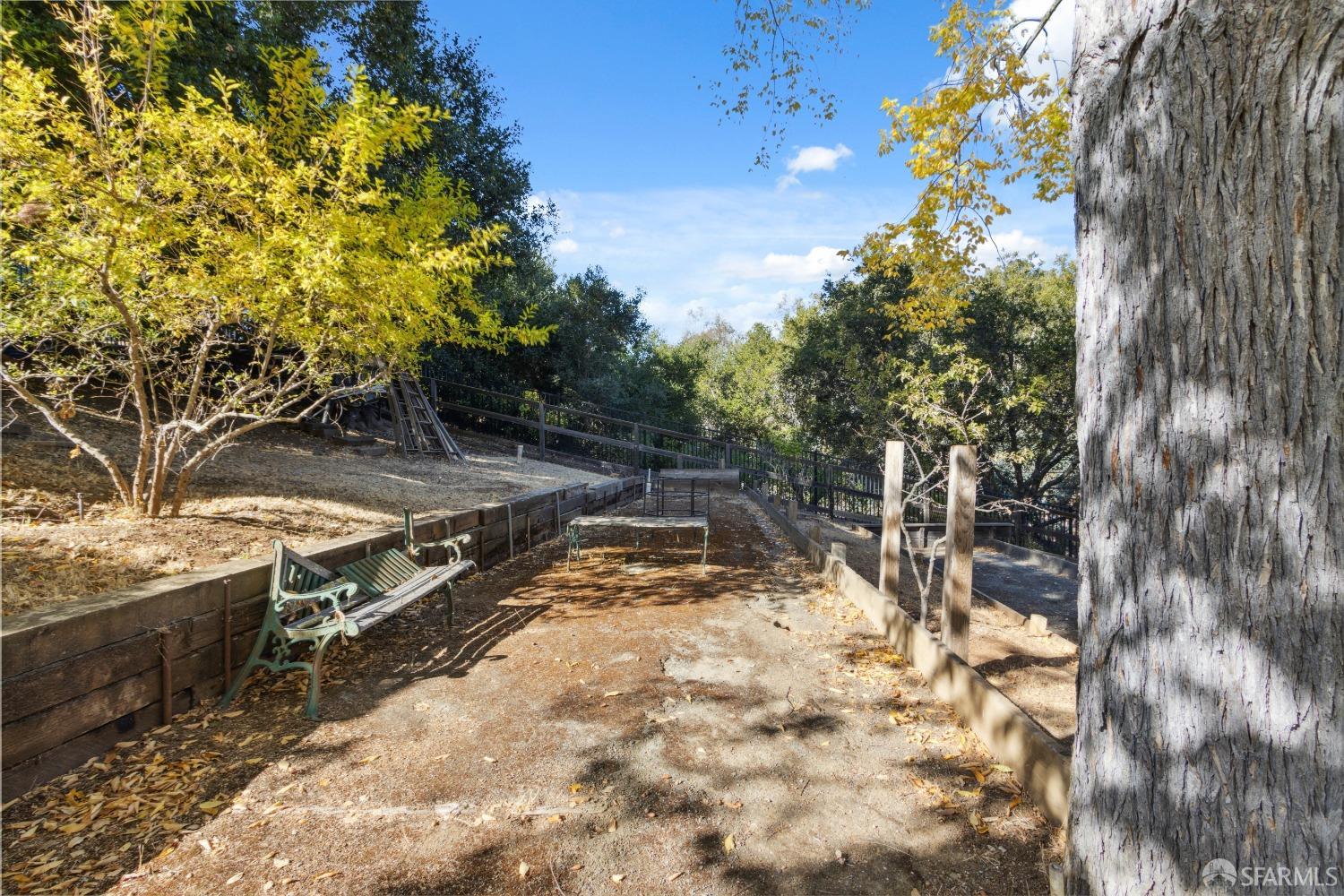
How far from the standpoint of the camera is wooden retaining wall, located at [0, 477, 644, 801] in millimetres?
2471

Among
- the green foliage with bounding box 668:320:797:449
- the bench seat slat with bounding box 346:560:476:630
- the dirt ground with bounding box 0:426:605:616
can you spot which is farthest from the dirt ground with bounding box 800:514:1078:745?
the green foliage with bounding box 668:320:797:449

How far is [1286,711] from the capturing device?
138 cm

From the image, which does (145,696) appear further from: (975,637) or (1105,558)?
(975,637)

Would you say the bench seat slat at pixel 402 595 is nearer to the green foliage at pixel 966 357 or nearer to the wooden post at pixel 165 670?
the wooden post at pixel 165 670

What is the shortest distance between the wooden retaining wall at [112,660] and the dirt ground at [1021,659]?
13.7 ft

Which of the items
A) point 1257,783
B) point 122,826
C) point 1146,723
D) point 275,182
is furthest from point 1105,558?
point 275,182

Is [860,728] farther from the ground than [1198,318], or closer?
closer

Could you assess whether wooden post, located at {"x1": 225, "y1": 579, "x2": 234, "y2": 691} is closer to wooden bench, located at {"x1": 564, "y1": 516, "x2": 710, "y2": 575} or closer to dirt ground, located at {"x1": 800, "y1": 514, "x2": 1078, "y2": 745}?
wooden bench, located at {"x1": 564, "y1": 516, "x2": 710, "y2": 575}

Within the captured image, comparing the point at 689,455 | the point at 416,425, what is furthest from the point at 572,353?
the point at 416,425

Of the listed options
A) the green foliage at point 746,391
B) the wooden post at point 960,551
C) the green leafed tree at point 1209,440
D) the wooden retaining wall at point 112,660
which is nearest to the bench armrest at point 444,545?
the wooden retaining wall at point 112,660

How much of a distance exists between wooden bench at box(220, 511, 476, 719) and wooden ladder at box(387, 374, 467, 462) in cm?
731

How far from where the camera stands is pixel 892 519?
5.23 meters

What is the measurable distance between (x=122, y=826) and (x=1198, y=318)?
13.0 ft

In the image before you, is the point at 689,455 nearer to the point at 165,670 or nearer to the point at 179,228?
the point at 179,228
